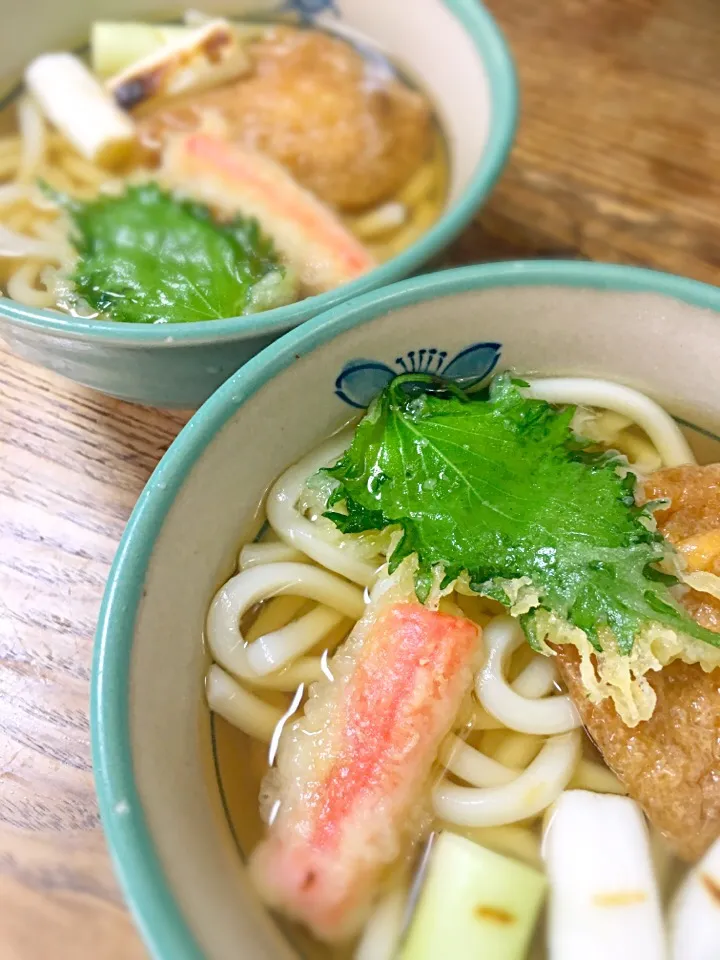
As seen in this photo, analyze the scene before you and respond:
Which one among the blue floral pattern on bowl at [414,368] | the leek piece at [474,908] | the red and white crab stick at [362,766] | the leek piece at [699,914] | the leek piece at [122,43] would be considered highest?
the leek piece at [122,43]

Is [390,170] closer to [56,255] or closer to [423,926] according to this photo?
[56,255]

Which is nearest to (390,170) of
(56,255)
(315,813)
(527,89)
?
(527,89)

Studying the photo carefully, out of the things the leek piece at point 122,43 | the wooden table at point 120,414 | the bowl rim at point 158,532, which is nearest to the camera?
the bowl rim at point 158,532

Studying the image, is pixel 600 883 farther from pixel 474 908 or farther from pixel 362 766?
pixel 362 766

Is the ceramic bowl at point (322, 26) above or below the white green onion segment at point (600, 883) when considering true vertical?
above

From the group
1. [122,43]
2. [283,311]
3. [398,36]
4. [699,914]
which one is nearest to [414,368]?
[283,311]

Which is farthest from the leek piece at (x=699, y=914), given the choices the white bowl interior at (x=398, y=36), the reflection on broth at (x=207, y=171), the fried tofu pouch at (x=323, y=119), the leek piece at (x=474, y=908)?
the fried tofu pouch at (x=323, y=119)

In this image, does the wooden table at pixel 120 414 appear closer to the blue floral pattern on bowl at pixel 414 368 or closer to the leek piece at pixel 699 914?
the blue floral pattern on bowl at pixel 414 368
